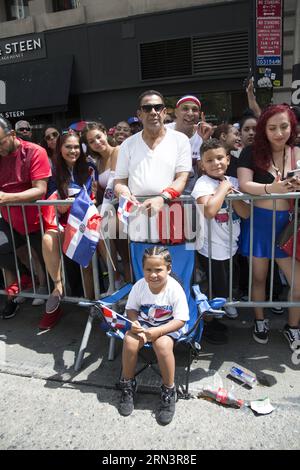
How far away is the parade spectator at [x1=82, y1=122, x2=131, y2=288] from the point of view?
12.6 feet

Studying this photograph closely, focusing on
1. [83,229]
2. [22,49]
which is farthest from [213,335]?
[22,49]

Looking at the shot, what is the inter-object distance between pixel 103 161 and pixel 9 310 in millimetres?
1977

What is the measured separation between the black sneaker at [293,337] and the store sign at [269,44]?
6.39 metres

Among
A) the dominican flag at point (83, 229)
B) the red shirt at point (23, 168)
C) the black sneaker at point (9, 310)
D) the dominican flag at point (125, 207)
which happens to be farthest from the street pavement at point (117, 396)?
the red shirt at point (23, 168)

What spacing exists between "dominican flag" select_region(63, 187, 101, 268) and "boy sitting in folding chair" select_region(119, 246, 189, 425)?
1.90ft

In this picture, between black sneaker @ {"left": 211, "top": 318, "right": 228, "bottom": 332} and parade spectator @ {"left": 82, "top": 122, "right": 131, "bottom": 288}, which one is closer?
black sneaker @ {"left": 211, "top": 318, "right": 228, "bottom": 332}

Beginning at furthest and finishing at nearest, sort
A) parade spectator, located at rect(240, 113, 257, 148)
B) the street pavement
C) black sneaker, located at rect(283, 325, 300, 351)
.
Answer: parade spectator, located at rect(240, 113, 257, 148) < black sneaker, located at rect(283, 325, 300, 351) < the street pavement

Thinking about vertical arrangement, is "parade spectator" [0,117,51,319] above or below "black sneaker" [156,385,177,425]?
above

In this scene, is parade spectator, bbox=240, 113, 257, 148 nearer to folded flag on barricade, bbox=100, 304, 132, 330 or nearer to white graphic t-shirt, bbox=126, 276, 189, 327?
white graphic t-shirt, bbox=126, 276, 189, 327

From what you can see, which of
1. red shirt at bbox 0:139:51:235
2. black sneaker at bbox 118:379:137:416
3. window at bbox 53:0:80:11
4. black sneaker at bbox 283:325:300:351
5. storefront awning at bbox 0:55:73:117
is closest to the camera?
black sneaker at bbox 118:379:137:416

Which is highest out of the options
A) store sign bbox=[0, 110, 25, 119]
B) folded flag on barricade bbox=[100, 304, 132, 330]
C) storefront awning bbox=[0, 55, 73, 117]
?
storefront awning bbox=[0, 55, 73, 117]

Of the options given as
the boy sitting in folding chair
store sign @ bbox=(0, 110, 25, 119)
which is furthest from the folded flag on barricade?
store sign @ bbox=(0, 110, 25, 119)

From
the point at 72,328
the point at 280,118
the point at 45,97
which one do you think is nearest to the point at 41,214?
the point at 72,328

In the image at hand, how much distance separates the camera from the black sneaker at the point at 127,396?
265cm
